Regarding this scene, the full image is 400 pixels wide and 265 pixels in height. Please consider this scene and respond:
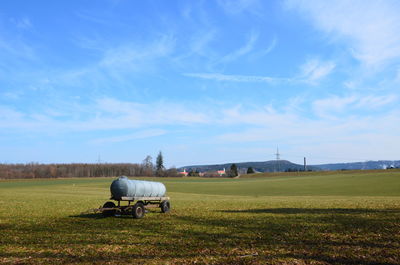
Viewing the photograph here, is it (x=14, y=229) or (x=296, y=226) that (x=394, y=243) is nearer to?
(x=296, y=226)

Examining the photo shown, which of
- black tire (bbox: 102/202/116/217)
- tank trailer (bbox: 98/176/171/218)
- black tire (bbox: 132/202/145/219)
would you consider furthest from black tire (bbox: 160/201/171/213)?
black tire (bbox: 102/202/116/217)

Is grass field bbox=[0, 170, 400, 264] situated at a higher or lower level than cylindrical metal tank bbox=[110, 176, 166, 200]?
lower

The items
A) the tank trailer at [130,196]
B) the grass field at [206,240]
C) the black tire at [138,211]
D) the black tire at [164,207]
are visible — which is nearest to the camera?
the grass field at [206,240]

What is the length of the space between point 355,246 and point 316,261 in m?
2.19

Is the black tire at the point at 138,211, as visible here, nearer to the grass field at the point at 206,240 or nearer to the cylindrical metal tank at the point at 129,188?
the grass field at the point at 206,240

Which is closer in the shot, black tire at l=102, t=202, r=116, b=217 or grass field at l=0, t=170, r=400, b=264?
grass field at l=0, t=170, r=400, b=264

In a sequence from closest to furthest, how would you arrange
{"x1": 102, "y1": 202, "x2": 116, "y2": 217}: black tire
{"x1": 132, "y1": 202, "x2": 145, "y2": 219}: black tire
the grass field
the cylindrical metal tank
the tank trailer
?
1. the grass field
2. {"x1": 132, "y1": 202, "x2": 145, "y2": 219}: black tire
3. the tank trailer
4. {"x1": 102, "y1": 202, "x2": 116, "y2": 217}: black tire
5. the cylindrical metal tank

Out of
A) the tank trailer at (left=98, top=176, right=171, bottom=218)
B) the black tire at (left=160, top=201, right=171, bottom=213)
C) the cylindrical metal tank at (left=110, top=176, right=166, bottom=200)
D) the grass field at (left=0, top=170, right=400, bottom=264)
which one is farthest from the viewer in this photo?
the black tire at (left=160, top=201, right=171, bottom=213)

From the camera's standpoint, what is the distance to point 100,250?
10.2 m

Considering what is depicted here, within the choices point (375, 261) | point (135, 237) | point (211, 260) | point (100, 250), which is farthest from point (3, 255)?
point (375, 261)

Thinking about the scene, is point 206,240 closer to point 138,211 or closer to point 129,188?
point 138,211

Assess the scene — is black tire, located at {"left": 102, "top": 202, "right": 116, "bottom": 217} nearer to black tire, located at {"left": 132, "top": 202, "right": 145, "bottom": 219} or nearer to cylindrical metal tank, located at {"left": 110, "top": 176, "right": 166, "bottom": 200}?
cylindrical metal tank, located at {"left": 110, "top": 176, "right": 166, "bottom": 200}

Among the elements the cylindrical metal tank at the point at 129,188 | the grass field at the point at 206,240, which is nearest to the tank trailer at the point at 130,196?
the cylindrical metal tank at the point at 129,188

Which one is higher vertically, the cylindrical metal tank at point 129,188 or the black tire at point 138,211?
the cylindrical metal tank at point 129,188
